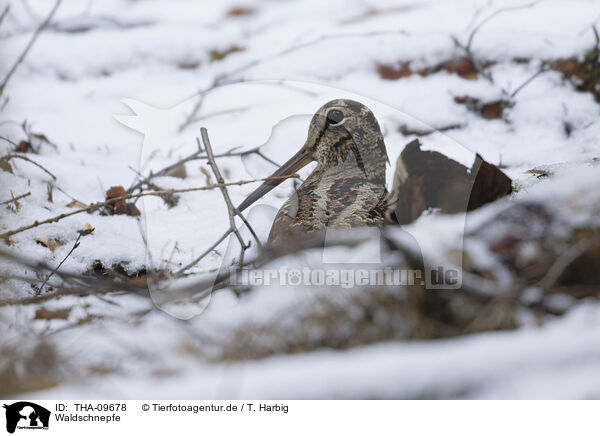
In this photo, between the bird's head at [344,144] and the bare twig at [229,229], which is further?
the bird's head at [344,144]

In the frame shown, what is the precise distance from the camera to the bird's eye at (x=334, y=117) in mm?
1027

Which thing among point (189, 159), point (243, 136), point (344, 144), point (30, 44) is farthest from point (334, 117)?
point (30, 44)

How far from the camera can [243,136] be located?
1006 millimetres

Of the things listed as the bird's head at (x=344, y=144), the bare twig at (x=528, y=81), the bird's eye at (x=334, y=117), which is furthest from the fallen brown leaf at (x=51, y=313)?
the bare twig at (x=528, y=81)

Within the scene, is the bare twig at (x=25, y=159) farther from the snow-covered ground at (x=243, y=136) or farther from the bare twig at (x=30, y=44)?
the bare twig at (x=30, y=44)

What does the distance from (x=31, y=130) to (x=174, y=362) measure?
36.0 inches

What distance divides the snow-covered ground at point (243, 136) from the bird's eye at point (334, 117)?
41mm

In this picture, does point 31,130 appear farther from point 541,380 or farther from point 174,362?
point 541,380

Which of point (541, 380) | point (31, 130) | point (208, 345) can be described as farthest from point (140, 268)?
point (541, 380)

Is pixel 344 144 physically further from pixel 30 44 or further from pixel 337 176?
pixel 30 44

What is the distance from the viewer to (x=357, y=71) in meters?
1.43

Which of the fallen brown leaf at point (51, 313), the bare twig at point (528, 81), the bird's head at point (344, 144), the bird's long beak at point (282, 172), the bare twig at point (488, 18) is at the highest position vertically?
the bare twig at point (488, 18)

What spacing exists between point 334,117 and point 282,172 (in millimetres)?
162

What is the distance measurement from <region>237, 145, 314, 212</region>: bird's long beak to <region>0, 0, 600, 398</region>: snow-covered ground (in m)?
0.02
